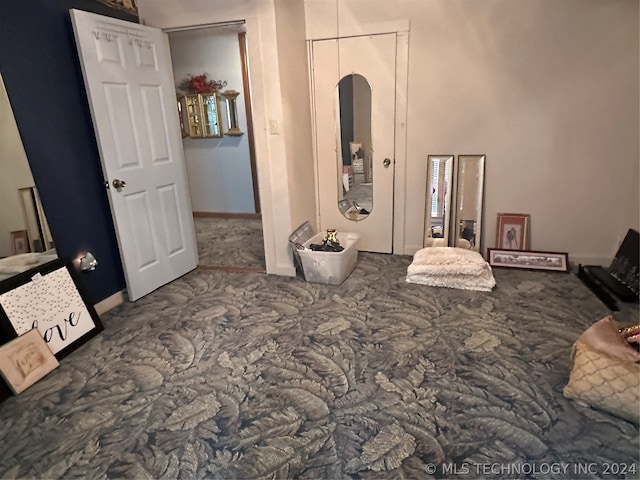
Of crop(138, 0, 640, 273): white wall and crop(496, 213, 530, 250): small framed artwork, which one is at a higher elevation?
crop(138, 0, 640, 273): white wall

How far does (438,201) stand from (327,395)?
220cm

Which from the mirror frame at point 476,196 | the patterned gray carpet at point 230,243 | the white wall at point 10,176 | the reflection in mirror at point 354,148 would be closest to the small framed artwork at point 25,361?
the white wall at point 10,176

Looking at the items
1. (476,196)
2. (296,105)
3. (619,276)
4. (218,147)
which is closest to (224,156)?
(218,147)

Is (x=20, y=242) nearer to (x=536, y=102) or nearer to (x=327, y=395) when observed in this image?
(x=327, y=395)

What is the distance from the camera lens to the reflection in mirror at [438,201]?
11.4 feet

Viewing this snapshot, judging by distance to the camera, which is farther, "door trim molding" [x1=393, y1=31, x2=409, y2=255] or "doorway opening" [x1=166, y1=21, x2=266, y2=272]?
"doorway opening" [x1=166, y1=21, x2=266, y2=272]

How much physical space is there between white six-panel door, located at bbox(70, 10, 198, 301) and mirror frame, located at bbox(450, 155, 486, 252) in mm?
2365

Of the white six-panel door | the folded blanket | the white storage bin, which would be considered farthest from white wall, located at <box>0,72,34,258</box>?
the folded blanket

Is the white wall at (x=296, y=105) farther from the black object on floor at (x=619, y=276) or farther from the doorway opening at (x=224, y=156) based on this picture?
the black object on floor at (x=619, y=276)

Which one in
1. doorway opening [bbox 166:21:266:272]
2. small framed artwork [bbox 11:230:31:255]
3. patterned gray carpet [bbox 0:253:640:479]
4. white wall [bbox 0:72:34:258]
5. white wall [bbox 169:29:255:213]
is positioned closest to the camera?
patterned gray carpet [bbox 0:253:640:479]

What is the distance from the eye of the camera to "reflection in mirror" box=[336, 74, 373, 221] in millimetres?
3535

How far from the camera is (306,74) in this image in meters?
3.56

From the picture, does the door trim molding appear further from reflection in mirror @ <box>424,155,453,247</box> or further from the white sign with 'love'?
the white sign with 'love'

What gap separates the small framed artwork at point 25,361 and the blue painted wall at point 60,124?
0.58 meters
